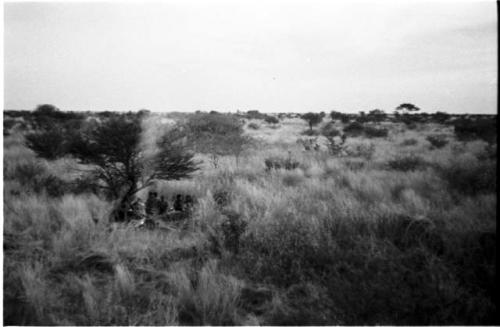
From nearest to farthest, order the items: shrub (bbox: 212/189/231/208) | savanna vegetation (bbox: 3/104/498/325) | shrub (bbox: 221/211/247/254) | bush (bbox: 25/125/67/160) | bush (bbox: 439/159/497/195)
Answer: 1. savanna vegetation (bbox: 3/104/498/325)
2. shrub (bbox: 221/211/247/254)
3. shrub (bbox: 212/189/231/208)
4. bush (bbox: 439/159/497/195)
5. bush (bbox: 25/125/67/160)

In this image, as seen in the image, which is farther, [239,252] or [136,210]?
[136,210]

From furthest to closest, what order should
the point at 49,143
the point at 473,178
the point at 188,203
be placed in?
the point at 49,143 < the point at 473,178 < the point at 188,203

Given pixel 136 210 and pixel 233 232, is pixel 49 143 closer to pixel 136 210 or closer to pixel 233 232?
pixel 136 210

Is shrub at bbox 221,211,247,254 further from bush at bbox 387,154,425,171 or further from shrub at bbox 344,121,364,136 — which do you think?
shrub at bbox 344,121,364,136

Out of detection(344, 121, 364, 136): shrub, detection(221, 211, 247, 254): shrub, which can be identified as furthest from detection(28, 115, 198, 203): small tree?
detection(344, 121, 364, 136): shrub

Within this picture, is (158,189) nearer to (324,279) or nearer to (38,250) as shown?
(38,250)

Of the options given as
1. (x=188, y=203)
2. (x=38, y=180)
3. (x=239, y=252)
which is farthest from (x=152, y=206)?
(x=38, y=180)

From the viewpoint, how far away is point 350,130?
20469mm

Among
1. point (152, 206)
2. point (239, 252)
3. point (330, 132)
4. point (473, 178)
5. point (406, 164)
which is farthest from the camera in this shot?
point (330, 132)

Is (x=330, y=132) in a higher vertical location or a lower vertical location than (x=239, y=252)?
higher

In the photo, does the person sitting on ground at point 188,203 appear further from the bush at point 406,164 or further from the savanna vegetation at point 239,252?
the bush at point 406,164

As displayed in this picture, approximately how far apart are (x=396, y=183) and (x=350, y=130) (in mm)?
15088

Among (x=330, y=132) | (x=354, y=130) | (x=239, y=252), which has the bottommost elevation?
(x=239, y=252)

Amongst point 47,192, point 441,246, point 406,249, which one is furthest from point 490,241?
point 47,192
